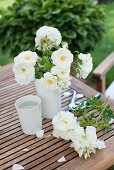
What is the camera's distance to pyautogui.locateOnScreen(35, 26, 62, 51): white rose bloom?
1.34 meters

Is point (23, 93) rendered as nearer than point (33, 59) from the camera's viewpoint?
No

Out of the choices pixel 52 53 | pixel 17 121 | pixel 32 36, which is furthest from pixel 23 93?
pixel 32 36

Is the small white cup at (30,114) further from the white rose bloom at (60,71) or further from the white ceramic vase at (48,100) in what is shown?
the white rose bloom at (60,71)

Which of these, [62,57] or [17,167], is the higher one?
[62,57]

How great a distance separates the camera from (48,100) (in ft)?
Result: 4.73

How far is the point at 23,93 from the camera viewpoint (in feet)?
5.62

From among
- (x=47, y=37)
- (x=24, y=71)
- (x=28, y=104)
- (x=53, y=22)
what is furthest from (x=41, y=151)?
(x=53, y=22)

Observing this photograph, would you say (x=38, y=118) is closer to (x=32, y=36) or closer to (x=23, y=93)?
(x=23, y=93)

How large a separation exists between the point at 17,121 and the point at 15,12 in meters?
1.91

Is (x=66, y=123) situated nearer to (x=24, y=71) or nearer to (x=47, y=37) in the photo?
(x=24, y=71)

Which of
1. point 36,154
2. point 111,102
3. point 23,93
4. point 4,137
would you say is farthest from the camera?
point 23,93

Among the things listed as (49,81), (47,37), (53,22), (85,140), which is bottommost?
(53,22)

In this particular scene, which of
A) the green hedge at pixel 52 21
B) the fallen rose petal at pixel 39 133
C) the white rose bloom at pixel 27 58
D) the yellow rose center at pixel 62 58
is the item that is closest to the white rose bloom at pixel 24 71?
the white rose bloom at pixel 27 58

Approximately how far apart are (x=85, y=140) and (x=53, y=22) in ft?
6.64
